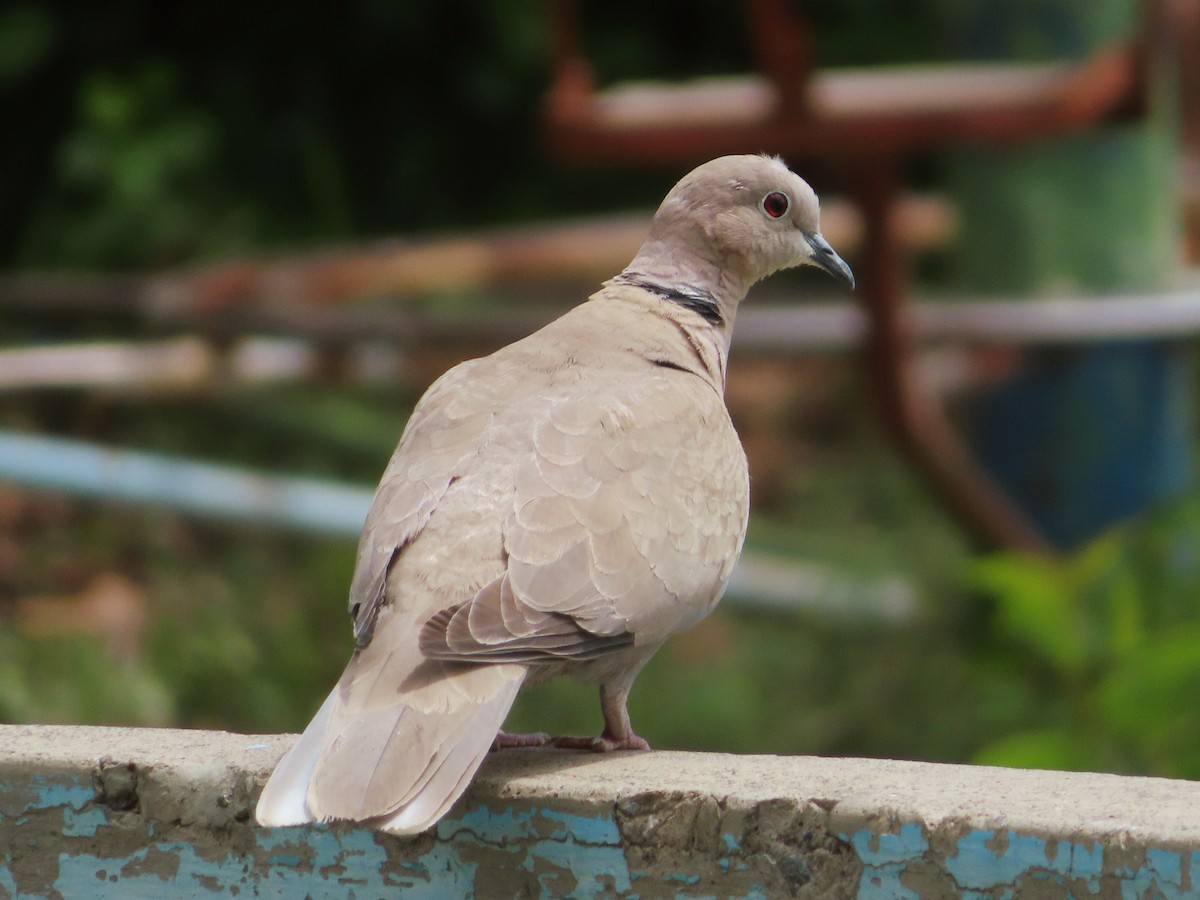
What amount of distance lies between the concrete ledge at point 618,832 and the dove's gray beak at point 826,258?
1021 millimetres

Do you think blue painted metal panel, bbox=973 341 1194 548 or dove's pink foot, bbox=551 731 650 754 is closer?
dove's pink foot, bbox=551 731 650 754

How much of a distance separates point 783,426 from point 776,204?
523 centimetres

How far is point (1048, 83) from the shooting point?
15.1 feet

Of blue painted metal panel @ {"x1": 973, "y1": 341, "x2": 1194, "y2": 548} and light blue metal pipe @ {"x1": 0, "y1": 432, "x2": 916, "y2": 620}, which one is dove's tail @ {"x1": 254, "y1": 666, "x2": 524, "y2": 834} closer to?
light blue metal pipe @ {"x1": 0, "y1": 432, "x2": 916, "y2": 620}

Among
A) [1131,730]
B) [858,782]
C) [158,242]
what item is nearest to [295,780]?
[858,782]

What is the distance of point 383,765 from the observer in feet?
5.62

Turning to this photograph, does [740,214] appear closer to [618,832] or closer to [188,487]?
[618,832]

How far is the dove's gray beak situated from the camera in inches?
106

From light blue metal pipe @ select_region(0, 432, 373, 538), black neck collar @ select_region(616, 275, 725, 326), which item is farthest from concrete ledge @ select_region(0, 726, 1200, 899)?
light blue metal pipe @ select_region(0, 432, 373, 538)

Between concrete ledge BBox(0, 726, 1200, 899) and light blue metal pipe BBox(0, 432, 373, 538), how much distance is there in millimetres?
2245

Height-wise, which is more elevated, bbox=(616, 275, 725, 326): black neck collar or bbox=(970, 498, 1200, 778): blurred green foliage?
bbox=(616, 275, 725, 326): black neck collar

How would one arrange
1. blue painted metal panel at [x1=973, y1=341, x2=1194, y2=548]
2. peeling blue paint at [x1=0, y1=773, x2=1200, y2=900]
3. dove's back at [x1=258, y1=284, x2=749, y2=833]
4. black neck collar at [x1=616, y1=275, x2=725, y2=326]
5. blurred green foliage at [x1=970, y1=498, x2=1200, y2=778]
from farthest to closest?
1. blue painted metal panel at [x1=973, y1=341, x2=1194, y2=548]
2. blurred green foliage at [x1=970, y1=498, x2=1200, y2=778]
3. black neck collar at [x1=616, y1=275, x2=725, y2=326]
4. dove's back at [x1=258, y1=284, x2=749, y2=833]
5. peeling blue paint at [x1=0, y1=773, x2=1200, y2=900]

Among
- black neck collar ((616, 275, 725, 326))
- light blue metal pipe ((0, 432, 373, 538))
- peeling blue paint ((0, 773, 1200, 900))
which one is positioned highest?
black neck collar ((616, 275, 725, 326))

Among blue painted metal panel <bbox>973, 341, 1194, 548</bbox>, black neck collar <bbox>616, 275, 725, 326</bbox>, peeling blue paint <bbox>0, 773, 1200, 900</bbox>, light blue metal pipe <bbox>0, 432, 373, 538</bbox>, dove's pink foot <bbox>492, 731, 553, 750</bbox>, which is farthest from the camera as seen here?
blue painted metal panel <bbox>973, 341, 1194, 548</bbox>
